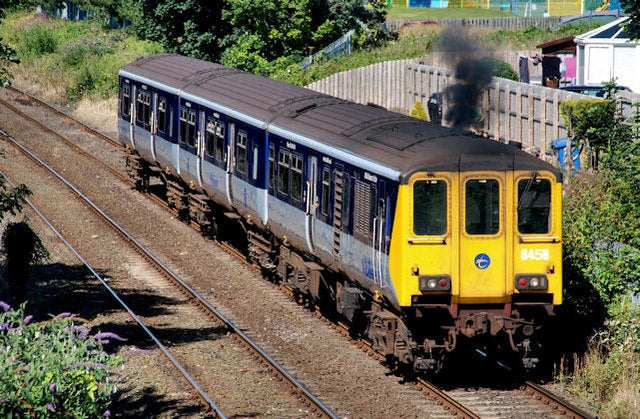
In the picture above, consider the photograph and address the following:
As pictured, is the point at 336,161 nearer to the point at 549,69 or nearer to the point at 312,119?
the point at 312,119

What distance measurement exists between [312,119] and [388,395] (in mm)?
5252

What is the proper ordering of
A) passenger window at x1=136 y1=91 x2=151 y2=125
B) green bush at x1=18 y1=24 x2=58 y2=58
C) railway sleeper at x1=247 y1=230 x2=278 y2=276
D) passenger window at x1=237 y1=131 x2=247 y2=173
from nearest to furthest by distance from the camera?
1. railway sleeper at x1=247 y1=230 x2=278 y2=276
2. passenger window at x1=237 y1=131 x2=247 y2=173
3. passenger window at x1=136 y1=91 x2=151 y2=125
4. green bush at x1=18 y1=24 x2=58 y2=58

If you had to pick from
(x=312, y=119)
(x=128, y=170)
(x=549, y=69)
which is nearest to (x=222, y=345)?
(x=312, y=119)

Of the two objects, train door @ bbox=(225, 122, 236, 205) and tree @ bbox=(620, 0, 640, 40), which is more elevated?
tree @ bbox=(620, 0, 640, 40)

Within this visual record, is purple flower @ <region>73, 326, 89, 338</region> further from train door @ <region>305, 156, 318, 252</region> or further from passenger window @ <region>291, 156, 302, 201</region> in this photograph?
passenger window @ <region>291, 156, 302, 201</region>

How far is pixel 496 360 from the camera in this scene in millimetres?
14680

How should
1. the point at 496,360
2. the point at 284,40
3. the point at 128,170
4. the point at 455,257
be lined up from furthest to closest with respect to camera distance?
the point at 284,40 → the point at 128,170 → the point at 496,360 → the point at 455,257

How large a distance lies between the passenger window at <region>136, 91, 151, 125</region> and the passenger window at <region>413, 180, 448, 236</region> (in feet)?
43.0

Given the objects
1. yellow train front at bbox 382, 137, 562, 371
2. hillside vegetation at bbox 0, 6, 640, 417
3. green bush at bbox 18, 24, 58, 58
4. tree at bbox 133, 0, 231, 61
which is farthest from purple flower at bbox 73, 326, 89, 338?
green bush at bbox 18, 24, 58, 58

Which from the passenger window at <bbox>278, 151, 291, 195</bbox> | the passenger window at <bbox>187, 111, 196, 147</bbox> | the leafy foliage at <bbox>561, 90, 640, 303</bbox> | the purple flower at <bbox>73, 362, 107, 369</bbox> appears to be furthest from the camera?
the passenger window at <bbox>187, 111, 196, 147</bbox>

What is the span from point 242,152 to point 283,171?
209 cm

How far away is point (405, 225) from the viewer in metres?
12.8

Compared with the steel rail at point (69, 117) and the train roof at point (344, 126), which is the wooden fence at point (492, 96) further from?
the steel rail at point (69, 117)

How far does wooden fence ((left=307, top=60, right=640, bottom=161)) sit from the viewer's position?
2431 cm
